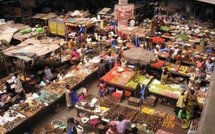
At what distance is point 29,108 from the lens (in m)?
13.7

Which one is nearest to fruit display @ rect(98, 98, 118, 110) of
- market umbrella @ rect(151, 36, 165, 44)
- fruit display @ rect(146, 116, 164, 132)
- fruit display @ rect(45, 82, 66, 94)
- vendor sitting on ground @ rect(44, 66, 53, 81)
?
fruit display @ rect(146, 116, 164, 132)

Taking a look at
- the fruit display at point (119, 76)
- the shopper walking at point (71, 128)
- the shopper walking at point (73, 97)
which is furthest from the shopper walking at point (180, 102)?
the shopper walking at point (73, 97)

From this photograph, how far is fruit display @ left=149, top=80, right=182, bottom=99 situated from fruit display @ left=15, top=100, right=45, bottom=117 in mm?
6020

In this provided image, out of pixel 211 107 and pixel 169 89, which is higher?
→ pixel 211 107

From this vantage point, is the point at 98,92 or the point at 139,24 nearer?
the point at 98,92

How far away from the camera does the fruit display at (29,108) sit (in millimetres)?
13438

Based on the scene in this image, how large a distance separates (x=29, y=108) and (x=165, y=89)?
7262 millimetres

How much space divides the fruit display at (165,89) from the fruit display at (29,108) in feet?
19.8

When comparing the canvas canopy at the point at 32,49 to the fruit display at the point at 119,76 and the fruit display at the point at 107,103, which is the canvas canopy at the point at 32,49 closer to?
the fruit display at the point at 119,76

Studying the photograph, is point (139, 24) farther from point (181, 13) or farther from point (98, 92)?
point (98, 92)

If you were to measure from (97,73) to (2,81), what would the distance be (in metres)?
5.81

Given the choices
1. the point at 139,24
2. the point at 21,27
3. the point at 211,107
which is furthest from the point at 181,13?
the point at 211,107

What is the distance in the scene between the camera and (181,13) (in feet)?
78.9

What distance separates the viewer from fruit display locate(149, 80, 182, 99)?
1472cm
